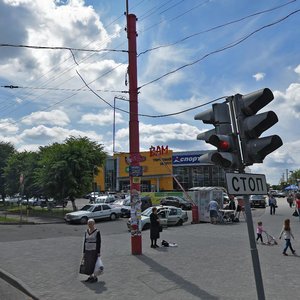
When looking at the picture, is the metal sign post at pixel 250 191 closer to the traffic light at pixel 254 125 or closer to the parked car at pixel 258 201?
the traffic light at pixel 254 125

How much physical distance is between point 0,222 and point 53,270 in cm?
2071

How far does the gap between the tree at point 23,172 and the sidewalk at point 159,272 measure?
3095cm

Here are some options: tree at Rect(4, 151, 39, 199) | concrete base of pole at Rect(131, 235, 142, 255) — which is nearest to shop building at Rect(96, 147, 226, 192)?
tree at Rect(4, 151, 39, 199)

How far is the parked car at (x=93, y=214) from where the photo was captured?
31928mm

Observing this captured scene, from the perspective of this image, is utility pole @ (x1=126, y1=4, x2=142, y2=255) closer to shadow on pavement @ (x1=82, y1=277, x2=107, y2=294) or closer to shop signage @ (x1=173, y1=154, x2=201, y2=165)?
shadow on pavement @ (x1=82, y1=277, x2=107, y2=294)

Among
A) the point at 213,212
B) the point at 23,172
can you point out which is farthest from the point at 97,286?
the point at 23,172

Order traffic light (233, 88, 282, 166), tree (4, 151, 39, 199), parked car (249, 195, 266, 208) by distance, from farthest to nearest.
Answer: parked car (249, 195, 266, 208) < tree (4, 151, 39, 199) < traffic light (233, 88, 282, 166)

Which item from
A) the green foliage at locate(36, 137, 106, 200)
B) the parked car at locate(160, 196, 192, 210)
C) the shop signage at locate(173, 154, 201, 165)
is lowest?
the parked car at locate(160, 196, 192, 210)

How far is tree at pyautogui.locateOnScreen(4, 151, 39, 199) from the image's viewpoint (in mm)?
46725

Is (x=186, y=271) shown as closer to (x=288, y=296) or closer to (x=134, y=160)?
(x=288, y=296)

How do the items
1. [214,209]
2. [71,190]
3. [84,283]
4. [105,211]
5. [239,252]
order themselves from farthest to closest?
[71,190], [105,211], [214,209], [239,252], [84,283]

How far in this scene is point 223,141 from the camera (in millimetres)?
5930

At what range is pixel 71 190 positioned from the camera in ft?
128

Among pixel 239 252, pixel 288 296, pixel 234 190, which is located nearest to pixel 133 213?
pixel 239 252
